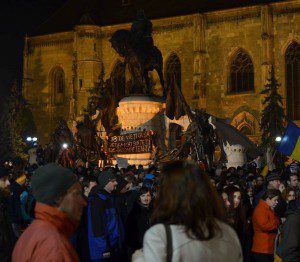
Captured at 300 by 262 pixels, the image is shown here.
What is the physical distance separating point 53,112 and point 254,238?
44596mm

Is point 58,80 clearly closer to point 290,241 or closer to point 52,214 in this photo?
point 290,241

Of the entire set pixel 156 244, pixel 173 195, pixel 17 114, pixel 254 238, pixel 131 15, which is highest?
pixel 131 15

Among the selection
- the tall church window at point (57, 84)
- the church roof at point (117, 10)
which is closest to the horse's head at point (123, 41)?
the church roof at point (117, 10)

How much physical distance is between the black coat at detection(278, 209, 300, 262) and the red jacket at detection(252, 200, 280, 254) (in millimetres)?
1914

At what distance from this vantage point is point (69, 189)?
11.2ft

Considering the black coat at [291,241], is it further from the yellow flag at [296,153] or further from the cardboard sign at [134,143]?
the cardboard sign at [134,143]

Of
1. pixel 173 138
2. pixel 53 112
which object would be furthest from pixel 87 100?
pixel 173 138

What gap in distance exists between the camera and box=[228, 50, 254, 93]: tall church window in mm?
44250

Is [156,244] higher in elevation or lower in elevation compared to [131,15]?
lower

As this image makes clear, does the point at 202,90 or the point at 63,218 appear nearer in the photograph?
the point at 63,218

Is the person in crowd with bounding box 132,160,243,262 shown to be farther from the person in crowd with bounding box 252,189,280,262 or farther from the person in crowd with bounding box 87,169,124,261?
the person in crowd with bounding box 252,189,280,262

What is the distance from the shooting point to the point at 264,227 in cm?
764

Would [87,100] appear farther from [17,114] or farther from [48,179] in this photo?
[48,179]

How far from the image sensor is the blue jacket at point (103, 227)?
718cm
